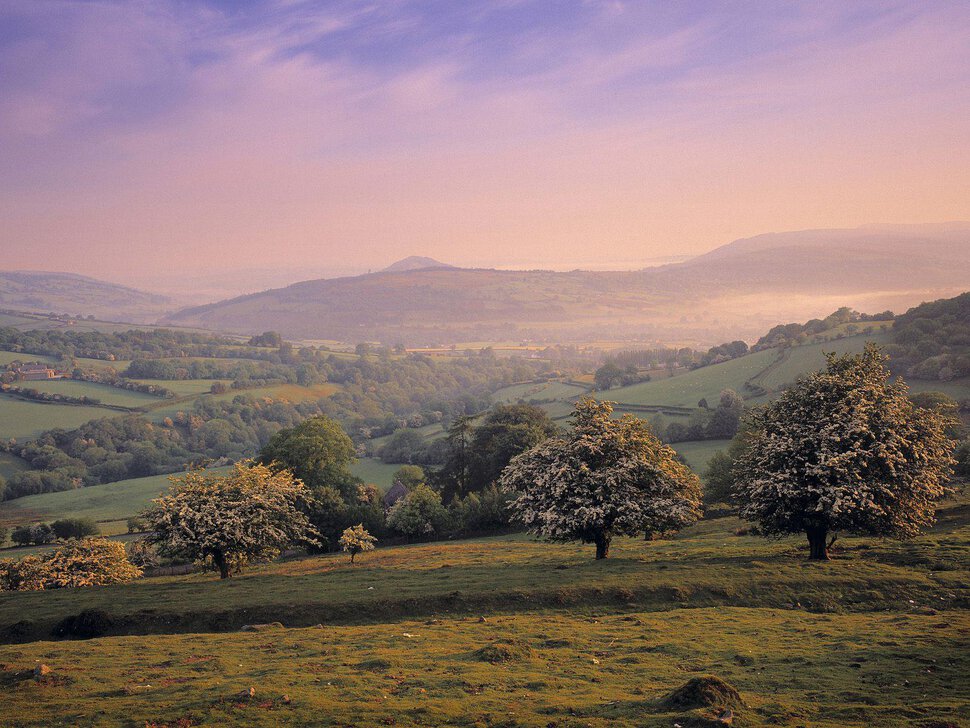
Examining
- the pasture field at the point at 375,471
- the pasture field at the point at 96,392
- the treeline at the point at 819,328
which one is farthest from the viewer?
the pasture field at the point at 96,392

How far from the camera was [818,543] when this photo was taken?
3475 cm

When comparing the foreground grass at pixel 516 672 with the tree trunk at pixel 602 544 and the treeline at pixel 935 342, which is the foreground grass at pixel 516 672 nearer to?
the tree trunk at pixel 602 544

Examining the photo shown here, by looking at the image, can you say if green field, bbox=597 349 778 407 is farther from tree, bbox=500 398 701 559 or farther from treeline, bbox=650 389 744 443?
tree, bbox=500 398 701 559

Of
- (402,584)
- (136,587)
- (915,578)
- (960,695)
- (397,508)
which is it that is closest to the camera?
(960,695)

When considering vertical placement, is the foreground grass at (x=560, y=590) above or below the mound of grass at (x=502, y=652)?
below

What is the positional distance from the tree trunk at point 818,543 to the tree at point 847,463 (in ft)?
0.17

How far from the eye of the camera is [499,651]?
2288cm

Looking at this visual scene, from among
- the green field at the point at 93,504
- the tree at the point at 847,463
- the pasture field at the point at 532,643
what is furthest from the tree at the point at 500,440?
the green field at the point at 93,504

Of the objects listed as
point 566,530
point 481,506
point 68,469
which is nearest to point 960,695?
point 566,530

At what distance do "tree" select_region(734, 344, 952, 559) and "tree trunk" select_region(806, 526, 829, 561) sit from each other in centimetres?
5

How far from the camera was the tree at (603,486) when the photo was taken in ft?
122

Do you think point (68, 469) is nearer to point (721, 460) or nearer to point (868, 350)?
point (721, 460)

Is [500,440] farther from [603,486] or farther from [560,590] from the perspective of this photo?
[560,590]

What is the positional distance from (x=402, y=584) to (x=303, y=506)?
39.1 m
